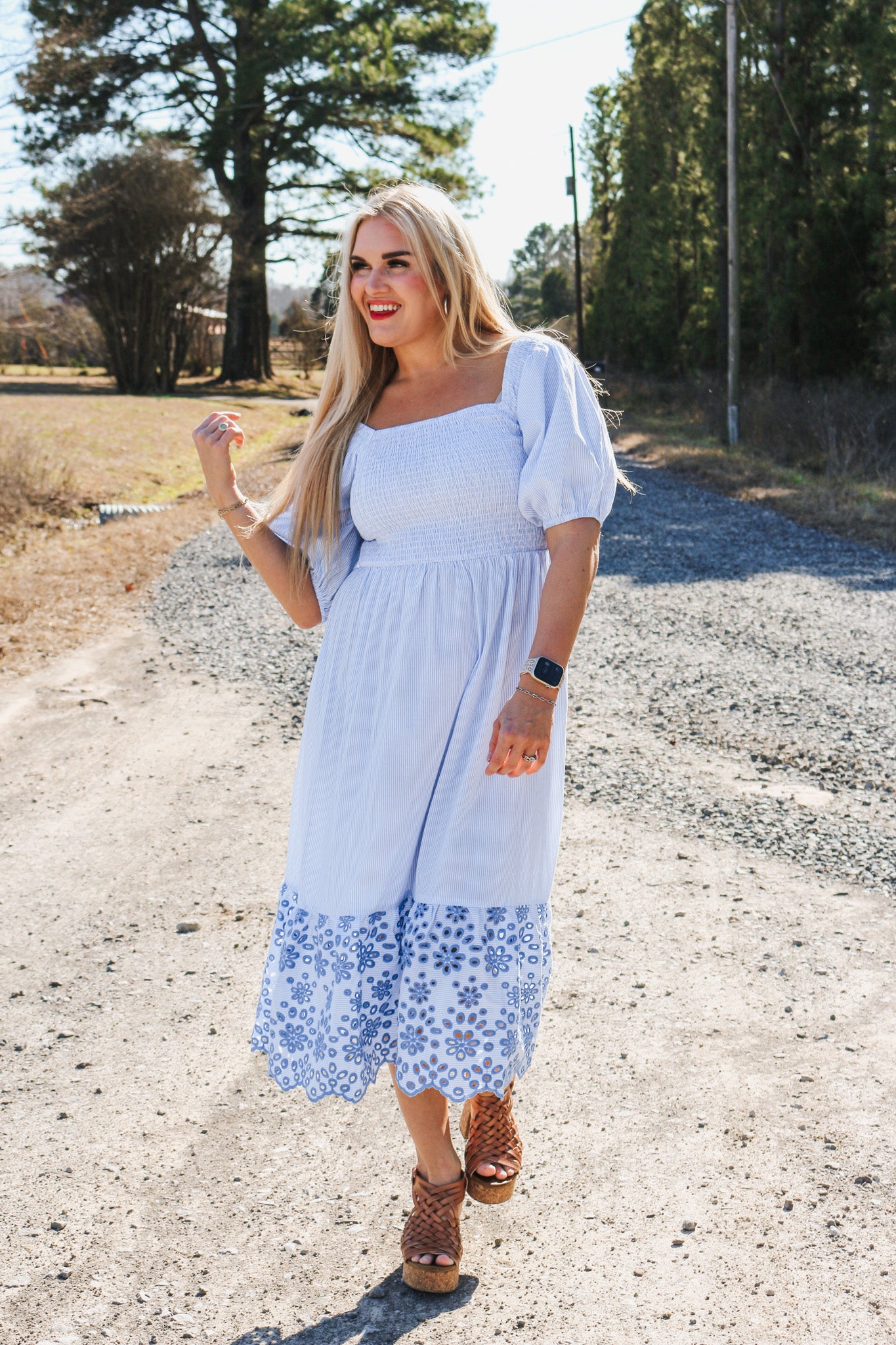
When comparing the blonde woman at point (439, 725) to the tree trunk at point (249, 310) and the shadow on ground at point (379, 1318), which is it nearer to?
the shadow on ground at point (379, 1318)

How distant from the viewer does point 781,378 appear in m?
21.8

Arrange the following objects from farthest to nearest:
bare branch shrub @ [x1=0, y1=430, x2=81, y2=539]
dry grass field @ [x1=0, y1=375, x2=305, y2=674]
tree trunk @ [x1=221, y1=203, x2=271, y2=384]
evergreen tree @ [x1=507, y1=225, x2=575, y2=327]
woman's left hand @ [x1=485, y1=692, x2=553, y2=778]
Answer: evergreen tree @ [x1=507, y1=225, x2=575, y2=327] → tree trunk @ [x1=221, y1=203, x2=271, y2=384] → bare branch shrub @ [x1=0, y1=430, x2=81, y2=539] → dry grass field @ [x1=0, y1=375, x2=305, y2=674] → woman's left hand @ [x1=485, y1=692, x2=553, y2=778]

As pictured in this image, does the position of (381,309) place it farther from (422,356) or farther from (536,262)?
(536,262)

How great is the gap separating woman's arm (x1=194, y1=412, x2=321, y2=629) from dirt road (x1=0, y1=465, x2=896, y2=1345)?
121 centimetres

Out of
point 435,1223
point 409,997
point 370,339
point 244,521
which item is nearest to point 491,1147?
point 435,1223

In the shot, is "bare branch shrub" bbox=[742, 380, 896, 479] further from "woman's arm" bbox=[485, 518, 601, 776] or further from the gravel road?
"woman's arm" bbox=[485, 518, 601, 776]

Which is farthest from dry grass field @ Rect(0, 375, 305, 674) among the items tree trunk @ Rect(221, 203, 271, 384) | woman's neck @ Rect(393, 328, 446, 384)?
tree trunk @ Rect(221, 203, 271, 384)

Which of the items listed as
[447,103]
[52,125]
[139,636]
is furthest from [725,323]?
[139,636]

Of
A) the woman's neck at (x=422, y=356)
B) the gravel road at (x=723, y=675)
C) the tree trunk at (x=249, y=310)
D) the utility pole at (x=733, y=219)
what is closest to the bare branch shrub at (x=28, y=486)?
the gravel road at (x=723, y=675)

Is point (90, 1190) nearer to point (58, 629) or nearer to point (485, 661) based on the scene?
point (485, 661)

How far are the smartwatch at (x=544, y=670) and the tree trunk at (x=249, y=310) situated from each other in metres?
30.8

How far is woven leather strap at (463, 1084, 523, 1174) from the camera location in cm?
235

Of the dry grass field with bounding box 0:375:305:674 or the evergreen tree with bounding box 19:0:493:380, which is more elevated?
the evergreen tree with bounding box 19:0:493:380

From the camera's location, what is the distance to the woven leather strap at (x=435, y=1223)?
→ 2.17 metres
